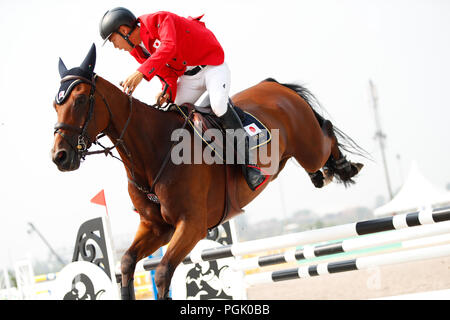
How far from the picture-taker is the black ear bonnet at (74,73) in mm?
2562

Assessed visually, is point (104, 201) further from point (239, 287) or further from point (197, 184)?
point (197, 184)

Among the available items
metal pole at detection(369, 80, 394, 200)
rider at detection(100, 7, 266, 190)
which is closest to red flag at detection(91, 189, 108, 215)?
rider at detection(100, 7, 266, 190)

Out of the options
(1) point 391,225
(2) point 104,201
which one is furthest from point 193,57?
(2) point 104,201

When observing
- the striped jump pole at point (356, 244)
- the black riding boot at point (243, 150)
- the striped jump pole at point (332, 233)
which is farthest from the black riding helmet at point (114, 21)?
the striped jump pole at point (356, 244)

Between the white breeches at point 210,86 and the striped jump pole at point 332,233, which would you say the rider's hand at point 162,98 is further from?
the striped jump pole at point 332,233

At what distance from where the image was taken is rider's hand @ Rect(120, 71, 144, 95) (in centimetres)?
272

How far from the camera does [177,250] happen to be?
266 cm

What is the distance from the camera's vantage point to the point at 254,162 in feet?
10.3

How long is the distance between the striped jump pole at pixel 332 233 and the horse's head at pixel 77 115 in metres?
1.26

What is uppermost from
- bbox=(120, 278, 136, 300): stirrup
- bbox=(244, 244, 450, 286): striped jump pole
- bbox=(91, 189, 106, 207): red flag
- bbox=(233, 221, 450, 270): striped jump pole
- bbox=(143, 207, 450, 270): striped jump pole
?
bbox=(91, 189, 106, 207): red flag

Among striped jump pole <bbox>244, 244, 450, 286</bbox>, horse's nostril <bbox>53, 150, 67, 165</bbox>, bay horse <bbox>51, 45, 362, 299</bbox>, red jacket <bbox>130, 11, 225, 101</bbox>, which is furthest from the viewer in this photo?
striped jump pole <bbox>244, 244, 450, 286</bbox>

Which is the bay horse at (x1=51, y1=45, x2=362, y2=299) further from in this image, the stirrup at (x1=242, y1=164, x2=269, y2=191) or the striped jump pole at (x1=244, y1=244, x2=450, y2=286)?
the striped jump pole at (x1=244, y1=244, x2=450, y2=286)

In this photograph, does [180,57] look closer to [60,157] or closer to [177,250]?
[60,157]

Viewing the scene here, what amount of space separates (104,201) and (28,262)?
4.86 meters
